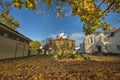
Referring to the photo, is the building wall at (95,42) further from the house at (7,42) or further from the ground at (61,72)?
the ground at (61,72)

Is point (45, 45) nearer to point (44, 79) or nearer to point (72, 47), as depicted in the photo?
point (72, 47)

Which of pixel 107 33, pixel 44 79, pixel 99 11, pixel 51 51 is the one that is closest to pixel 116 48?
pixel 107 33

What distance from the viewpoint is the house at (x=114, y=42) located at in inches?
1454

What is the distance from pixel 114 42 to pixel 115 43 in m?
0.65

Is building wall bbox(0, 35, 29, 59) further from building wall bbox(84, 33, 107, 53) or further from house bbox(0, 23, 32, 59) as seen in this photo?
building wall bbox(84, 33, 107, 53)

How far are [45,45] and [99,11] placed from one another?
49008 millimetres

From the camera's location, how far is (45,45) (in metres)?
56.5

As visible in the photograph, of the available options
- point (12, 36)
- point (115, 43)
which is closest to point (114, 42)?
point (115, 43)

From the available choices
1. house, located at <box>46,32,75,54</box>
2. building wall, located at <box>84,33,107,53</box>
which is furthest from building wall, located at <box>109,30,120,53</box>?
house, located at <box>46,32,75,54</box>

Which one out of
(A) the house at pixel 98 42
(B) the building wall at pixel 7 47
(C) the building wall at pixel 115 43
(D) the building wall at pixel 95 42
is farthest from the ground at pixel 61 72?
(D) the building wall at pixel 95 42

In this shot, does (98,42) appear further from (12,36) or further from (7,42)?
(7,42)

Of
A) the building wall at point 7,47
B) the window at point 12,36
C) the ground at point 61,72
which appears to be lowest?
the ground at point 61,72

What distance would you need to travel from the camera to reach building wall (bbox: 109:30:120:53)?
36.9m

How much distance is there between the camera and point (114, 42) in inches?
1517
